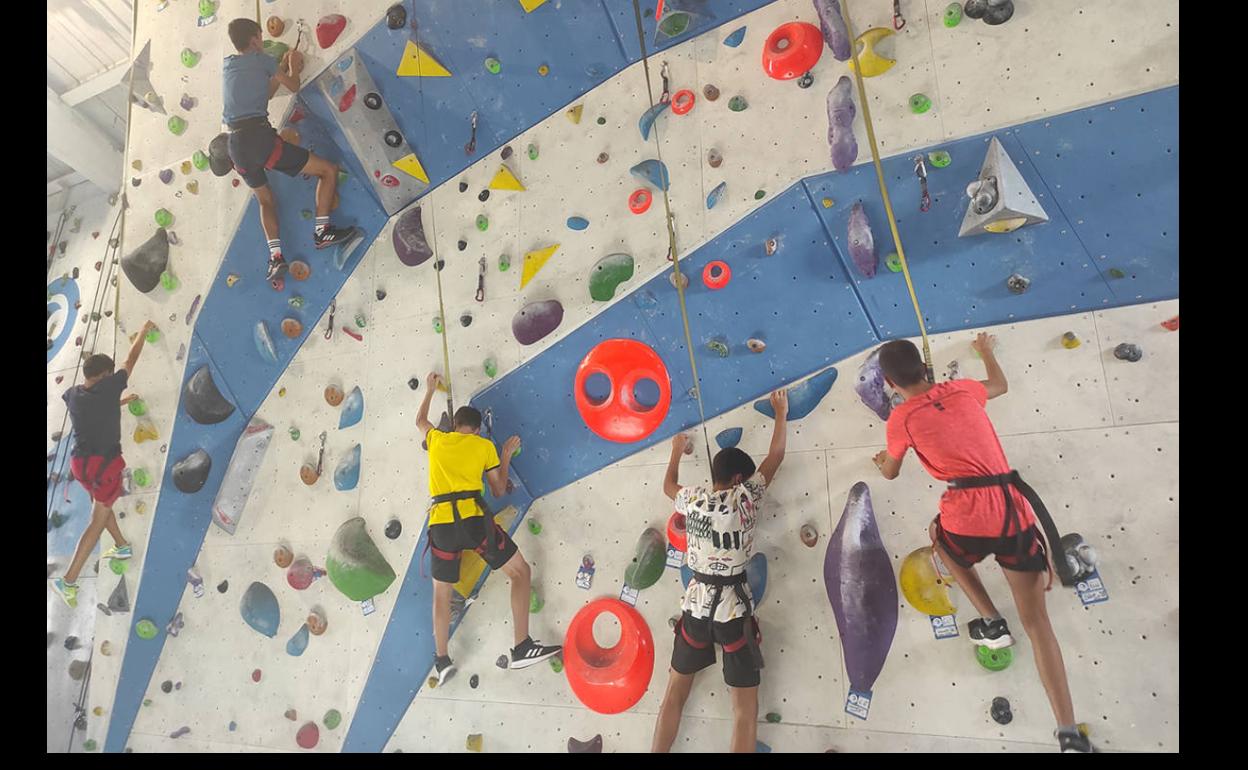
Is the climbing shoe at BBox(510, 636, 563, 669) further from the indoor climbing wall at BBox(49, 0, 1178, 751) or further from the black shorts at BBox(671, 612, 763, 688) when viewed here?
the black shorts at BBox(671, 612, 763, 688)

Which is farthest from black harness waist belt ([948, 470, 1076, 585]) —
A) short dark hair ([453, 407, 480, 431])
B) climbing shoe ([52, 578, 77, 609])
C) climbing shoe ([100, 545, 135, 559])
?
climbing shoe ([52, 578, 77, 609])

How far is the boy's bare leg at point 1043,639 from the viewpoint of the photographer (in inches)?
89.2

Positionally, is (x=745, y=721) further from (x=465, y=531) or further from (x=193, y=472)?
(x=193, y=472)

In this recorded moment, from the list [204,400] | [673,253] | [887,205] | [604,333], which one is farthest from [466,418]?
[204,400]

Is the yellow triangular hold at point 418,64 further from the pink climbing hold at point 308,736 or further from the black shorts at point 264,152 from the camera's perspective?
the pink climbing hold at point 308,736

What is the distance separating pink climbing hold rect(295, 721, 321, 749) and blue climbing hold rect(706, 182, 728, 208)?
9.48 ft

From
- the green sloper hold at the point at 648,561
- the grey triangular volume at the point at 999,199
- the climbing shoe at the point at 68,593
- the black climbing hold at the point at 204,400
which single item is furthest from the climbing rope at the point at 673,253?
the climbing shoe at the point at 68,593

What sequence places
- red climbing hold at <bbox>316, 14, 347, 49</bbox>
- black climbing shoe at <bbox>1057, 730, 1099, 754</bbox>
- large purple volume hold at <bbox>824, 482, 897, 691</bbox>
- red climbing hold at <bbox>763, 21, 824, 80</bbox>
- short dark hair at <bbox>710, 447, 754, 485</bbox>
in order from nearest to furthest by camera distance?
black climbing shoe at <bbox>1057, 730, 1099, 754</bbox>, large purple volume hold at <bbox>824, 482, 897, 691</bbox>, short dark hair at <bbox>710, 447, 754, 485</bbox>, red climbing hold at <bbox>763, 21, 824, 80</bbox>, red climbing hold at <bbox>316, 14, 347, 49</bbox>

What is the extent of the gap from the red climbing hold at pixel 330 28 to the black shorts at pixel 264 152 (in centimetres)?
56

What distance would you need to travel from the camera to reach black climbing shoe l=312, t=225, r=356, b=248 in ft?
13.0
